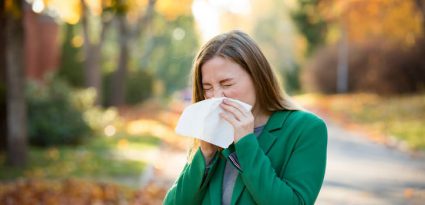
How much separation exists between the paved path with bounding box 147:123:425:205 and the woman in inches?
227

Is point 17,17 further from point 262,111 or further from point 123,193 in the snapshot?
point 262,111

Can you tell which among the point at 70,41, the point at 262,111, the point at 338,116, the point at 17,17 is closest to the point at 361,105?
the point at 338,116

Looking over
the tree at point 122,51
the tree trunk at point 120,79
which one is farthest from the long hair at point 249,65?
the tree trunk at point 120,79

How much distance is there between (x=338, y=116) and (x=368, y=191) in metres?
15.5

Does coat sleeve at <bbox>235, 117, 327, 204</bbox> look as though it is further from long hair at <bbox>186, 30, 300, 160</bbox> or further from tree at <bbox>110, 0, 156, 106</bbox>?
tree at <bbox>110, 0, 156, 106</bbox>

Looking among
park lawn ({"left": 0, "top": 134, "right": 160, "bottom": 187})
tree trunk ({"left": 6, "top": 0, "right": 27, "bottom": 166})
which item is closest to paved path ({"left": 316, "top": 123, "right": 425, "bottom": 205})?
park lawn ({"left": 0, "top": 134, "right": 160, "bottom": 187})

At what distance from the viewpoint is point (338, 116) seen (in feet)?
79.5

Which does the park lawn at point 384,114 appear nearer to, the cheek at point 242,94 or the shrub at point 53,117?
the shrub at point 53,117

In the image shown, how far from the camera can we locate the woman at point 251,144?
2285 mm

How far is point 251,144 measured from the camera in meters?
2.29

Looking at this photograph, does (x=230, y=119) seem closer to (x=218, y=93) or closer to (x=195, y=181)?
(x=218, y=93)

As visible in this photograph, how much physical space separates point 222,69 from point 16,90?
793 cm

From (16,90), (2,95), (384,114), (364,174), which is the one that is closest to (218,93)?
(16,90)

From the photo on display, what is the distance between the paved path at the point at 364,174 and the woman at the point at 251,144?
5760 millimetres
